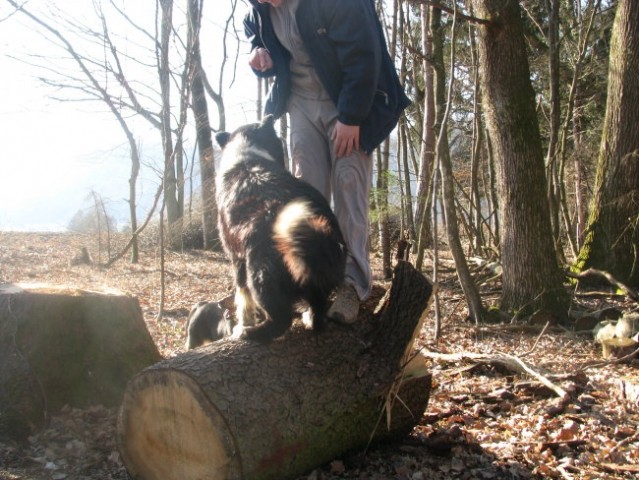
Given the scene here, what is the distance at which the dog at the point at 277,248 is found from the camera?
3055 mm

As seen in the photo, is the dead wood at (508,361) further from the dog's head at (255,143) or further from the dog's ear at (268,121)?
the dog's ear at (268,121)

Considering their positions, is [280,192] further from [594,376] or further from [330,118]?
[594,376]

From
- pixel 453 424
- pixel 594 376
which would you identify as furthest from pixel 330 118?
pixel 594 376

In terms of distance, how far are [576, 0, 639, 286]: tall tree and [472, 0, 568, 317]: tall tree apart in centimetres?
166

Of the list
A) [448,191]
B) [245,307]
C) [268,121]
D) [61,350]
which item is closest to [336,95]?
[268,121]

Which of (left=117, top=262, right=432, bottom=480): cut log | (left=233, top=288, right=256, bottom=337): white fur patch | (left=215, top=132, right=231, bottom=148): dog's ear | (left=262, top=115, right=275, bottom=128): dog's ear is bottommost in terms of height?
(left=117, top=262, right=432, bottom=480): cut log

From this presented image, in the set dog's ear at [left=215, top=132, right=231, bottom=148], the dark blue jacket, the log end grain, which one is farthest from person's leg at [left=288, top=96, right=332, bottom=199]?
the log end grain

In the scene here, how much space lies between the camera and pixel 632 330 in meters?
5.72

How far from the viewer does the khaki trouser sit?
3709 mm

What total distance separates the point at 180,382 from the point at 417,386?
56.9 inches

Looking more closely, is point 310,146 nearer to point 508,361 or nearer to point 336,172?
point 336,172

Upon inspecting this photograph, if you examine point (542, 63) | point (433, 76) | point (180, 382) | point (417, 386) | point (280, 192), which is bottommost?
point (417, 386)

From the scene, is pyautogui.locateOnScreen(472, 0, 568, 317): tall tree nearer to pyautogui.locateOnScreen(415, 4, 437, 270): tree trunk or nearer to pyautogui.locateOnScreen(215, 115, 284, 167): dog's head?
pyautogui.locateOnScreen(415, 4, 437, 270): tree trunk

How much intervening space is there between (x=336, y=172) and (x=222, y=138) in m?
1.08
